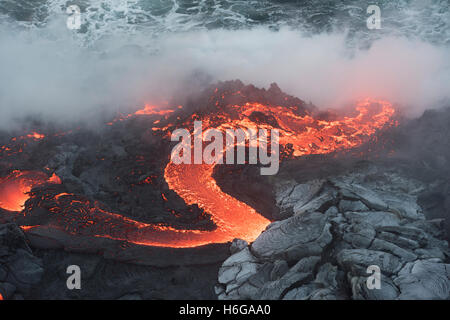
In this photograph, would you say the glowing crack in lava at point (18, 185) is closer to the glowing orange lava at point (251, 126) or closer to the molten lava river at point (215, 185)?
the molten lava river at point (215, 185)

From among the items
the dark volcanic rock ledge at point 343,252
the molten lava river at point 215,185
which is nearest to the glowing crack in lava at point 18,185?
the molten lava river at point 215,185

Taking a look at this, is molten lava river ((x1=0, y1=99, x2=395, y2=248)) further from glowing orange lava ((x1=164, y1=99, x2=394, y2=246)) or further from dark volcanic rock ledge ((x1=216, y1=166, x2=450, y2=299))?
dark volcanic rock ledge ((x1=216, y1=166, x2=450, y2=299))

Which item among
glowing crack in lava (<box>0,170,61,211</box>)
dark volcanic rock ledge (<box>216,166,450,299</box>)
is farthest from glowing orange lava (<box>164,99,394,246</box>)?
glowing crack in lava (<box>0,170,61,211</box>)

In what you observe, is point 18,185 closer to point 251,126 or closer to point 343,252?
point 251,126

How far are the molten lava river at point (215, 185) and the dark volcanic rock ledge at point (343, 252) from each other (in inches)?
47.3

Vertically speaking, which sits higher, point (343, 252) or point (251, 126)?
point (251, 126)

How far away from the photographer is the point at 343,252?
6.09m

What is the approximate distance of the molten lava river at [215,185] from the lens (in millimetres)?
7676

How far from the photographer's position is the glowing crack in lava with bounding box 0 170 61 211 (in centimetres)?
869

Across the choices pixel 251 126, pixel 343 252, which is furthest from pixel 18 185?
pixel 343 252

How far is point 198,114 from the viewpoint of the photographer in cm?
1328

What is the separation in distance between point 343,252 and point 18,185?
10066 mm

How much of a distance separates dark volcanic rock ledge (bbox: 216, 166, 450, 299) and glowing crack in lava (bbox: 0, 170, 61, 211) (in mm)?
6703

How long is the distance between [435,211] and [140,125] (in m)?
11.4
